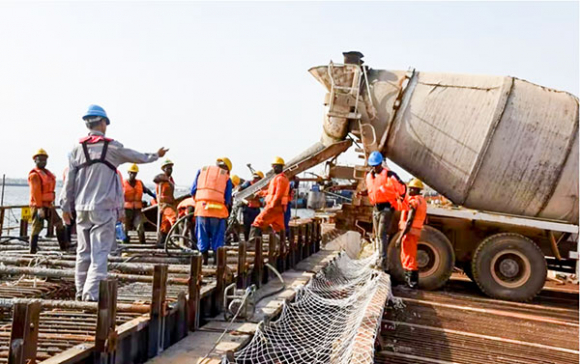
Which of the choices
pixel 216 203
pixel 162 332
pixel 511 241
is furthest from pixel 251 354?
pixel 511 241

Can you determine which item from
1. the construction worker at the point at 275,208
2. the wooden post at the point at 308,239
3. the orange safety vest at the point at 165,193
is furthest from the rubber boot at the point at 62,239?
the wooden post at the point at 308,239

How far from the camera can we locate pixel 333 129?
29.3 ft

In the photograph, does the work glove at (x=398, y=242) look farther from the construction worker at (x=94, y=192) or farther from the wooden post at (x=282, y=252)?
the construction worker at (x=94, y=192)

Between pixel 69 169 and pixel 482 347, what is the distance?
4.60 meters

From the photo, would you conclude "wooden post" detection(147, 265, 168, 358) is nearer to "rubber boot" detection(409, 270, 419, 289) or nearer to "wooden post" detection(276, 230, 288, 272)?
A: "wooden post" detection(276, 230, 288, 272)

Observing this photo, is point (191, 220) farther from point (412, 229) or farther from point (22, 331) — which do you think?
point (22, 331)

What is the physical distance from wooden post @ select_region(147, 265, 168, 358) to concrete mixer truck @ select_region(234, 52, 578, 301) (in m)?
5.16

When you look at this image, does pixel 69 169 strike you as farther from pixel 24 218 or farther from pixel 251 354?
pixel 24 218

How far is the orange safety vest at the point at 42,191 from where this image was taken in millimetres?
7670

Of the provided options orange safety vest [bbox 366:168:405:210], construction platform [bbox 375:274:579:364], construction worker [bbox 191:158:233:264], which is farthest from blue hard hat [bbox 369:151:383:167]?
construction worker [bbox 191:158:233:264]

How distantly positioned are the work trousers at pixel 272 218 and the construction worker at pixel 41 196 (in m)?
2.85

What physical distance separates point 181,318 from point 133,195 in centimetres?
519

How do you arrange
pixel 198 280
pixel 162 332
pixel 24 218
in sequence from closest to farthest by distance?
pixel 162 332 → pixel 198 280 → pixel 24 218

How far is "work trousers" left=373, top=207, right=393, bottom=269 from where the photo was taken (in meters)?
8.13
